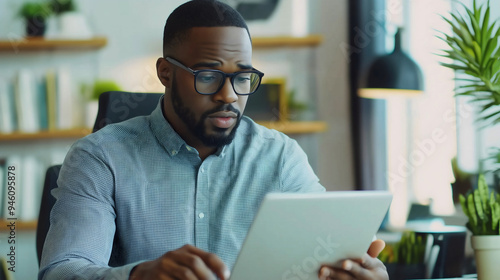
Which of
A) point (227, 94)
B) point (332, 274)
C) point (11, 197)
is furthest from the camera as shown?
point (11, 197)

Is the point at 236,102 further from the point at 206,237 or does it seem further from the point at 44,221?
the point at 44,221

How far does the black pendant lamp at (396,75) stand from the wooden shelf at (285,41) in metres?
0.43

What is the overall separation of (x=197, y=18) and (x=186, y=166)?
1.07 feet

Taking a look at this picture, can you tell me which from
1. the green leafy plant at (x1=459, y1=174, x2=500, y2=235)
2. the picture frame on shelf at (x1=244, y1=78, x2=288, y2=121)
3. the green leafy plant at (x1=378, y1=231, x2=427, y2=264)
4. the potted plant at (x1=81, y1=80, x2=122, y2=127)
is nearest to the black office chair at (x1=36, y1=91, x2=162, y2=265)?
the green leafy plant at (x1=459, y1=174, x2=500, y2=235)

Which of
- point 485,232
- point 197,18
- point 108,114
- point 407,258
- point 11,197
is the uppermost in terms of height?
point 197,18

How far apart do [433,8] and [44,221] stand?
7.11 ft

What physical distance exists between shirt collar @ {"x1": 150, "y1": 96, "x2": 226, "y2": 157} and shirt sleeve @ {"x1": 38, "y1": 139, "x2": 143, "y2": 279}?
144mm

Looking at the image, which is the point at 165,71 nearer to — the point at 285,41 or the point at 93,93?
the point at 93,93

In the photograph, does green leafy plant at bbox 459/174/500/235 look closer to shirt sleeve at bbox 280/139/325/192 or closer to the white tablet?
shirt sleeve at bbox 280/139/325/192

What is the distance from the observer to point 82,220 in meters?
1.18

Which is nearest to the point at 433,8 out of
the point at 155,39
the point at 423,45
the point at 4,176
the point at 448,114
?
the point at 423,45

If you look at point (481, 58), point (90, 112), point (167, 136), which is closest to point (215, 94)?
point (167, 136)

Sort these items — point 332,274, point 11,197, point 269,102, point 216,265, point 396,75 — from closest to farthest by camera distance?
1. point 216,265
2. point 332,274
3. point 396,75
4. point 11,197
5. point 269,102

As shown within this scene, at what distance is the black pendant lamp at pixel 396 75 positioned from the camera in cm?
266
